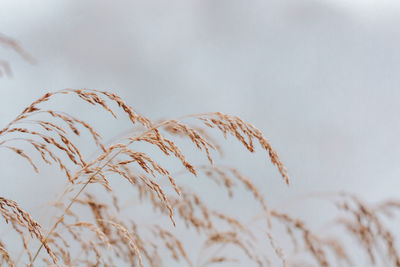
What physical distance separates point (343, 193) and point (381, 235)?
1.17ft

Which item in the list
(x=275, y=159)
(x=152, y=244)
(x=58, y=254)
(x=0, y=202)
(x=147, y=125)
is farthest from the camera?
(x=152, y=244)

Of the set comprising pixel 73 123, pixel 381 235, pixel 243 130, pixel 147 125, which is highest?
pixel 381 235

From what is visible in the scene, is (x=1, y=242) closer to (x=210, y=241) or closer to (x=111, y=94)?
(x=111, y=94)

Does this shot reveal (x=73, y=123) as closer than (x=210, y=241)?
Yes

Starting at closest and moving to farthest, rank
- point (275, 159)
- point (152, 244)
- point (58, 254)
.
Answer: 1. point (275, 159)
2. point (58, 254)
3. point (152, 244)

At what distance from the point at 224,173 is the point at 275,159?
47.2 inches

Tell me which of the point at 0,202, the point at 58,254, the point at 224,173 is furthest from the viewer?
the point at 224,173

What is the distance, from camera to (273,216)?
348 centimetres

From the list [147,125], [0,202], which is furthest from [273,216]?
[0,202]

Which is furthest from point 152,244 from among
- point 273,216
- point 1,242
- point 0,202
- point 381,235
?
point 381,235

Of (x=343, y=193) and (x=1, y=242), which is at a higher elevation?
(x=343, y=193)

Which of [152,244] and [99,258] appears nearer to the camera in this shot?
[99,258]

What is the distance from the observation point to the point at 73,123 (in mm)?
1959

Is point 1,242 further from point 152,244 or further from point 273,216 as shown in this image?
point 273,216
